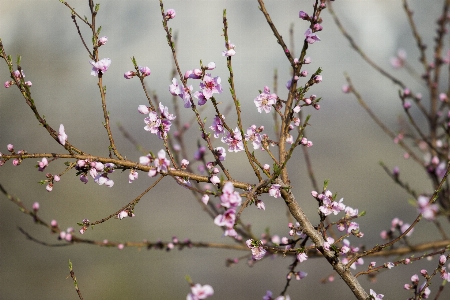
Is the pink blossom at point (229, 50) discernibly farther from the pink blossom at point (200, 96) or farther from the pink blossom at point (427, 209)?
the pink blossom at point (427, 209)

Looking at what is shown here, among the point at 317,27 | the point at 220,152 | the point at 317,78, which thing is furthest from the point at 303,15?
the point at 220,152

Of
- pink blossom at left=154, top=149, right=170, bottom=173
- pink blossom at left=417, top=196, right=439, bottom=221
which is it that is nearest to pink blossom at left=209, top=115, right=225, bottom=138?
pink blossom at left=154, top=149, right=170, bottom=173

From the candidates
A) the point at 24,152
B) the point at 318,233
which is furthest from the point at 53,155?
the point at 318,233

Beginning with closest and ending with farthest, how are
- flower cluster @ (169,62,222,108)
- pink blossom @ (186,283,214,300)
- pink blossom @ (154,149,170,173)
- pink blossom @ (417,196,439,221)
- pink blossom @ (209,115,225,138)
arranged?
pink blossom @ (417,196,439,221) < pink blossom @ (186,283,214,300) < pink blossom @ (154,149,170,173) < flower cluster @ (169,62,222,108) < pink blossom @ (209,115,225,138)

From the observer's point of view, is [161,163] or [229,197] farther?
[161,163]

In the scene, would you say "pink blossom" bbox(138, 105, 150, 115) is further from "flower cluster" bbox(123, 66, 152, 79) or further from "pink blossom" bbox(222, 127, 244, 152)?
"pink blossom" bbox(222, 127, 244, 152)

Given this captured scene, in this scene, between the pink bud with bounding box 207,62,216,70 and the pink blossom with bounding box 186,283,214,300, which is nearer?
the pink blossom with bounding box 186,283,214,300

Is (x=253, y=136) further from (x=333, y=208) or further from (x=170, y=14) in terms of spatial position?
(x=170, y=14)
